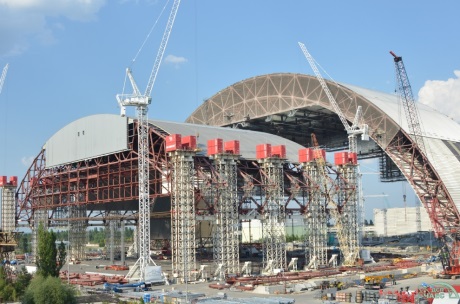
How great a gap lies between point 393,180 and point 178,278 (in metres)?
72.5

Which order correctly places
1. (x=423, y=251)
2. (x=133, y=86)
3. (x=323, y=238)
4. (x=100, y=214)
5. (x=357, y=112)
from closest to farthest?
(x=133, y=86), (x=323, y=238), (x=357, y=112), (x=100, y=214), (x=423, y=251)

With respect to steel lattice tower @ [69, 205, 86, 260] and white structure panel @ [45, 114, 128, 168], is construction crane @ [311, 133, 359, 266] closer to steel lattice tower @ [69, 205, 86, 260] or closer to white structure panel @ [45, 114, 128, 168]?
white structure panel @ [45, 114, 128, 168]

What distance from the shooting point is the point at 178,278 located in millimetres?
83438

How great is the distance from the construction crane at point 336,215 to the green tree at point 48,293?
184ft

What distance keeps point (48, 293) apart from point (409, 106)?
259 feet

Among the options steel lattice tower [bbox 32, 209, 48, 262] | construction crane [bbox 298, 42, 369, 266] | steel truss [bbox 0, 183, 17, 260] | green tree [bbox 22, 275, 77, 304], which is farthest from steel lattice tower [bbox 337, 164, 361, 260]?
steel truss [bbox 0, 183, 17, 260]

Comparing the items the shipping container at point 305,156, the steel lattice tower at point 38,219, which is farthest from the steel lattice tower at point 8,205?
the shipping container at point 305,156

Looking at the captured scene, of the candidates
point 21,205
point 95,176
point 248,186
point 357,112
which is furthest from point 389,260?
point 21,205

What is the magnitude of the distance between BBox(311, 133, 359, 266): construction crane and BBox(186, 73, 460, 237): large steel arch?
529 inches

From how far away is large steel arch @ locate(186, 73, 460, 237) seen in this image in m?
111

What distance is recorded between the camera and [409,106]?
114750 mm

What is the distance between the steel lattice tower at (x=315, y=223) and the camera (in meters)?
102

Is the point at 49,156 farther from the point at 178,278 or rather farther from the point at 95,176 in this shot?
the point at 178,278

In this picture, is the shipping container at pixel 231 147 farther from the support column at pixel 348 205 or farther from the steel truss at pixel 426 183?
the steel truss at pixel 426 183
